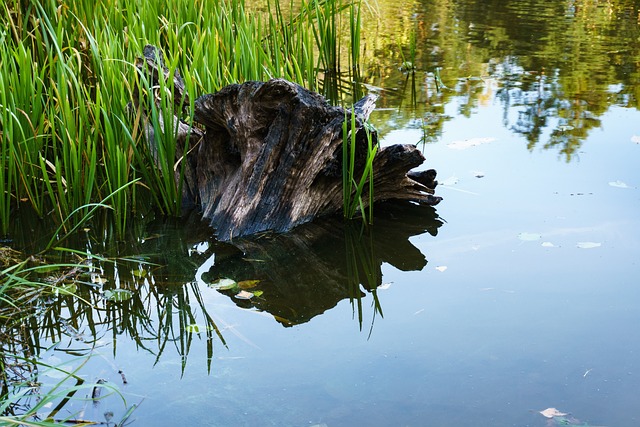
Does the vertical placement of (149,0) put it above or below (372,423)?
above

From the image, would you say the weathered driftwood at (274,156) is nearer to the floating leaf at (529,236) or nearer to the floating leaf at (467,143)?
the floating leaf at (529,236)

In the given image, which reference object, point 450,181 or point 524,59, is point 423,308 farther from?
point 524,59

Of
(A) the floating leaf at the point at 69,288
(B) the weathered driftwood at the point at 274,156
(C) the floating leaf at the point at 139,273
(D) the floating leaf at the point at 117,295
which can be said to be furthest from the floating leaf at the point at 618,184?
(A) the floating leaf at the point at 69,288

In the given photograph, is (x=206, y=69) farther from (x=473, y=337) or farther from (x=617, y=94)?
(x=617, y=94)

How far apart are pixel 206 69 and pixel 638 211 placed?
2419 millimetres

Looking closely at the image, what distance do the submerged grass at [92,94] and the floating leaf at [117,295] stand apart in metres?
0.55

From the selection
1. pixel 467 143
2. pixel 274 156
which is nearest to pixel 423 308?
pixel 274 156

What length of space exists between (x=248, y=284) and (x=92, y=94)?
1.91m

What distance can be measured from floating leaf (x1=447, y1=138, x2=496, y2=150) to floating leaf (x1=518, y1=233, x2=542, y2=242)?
1418 millimetres

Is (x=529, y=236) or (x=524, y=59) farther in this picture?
(x=524, y=59)

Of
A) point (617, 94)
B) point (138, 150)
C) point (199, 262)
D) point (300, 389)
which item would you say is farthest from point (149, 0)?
point (617, 94)

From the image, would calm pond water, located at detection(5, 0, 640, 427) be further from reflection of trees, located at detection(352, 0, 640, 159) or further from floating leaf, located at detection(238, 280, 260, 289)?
reflection of trees, located at detection(352, 0, 640, 159)

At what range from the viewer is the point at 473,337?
115 inches

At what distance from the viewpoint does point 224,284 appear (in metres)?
3.41
